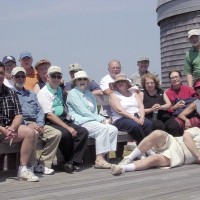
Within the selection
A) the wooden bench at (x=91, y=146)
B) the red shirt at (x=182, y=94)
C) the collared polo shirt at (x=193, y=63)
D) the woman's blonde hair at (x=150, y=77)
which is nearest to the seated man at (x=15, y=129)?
the wooden bench at (x=91, y=146)

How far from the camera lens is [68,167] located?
6406 mm

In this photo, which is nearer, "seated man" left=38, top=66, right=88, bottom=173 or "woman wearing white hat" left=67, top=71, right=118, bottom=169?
"seated man" left=38, top=66, right=88, bottom=173

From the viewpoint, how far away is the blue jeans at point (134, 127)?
7320 millimetres

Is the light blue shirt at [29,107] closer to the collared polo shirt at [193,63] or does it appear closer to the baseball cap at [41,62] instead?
the baseball cap at [41,62]

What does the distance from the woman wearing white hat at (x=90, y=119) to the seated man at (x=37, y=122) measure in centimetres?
62

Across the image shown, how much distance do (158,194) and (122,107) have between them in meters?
2.61

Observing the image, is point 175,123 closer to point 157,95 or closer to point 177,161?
point 157,95

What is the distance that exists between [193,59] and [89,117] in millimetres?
2668

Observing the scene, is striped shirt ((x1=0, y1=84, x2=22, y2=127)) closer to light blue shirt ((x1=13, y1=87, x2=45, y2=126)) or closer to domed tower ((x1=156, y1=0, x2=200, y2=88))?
light blue shirt ((x1=13, y1=87, x2=45, y2=126))

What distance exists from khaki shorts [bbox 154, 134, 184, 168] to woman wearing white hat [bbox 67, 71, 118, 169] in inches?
25.5

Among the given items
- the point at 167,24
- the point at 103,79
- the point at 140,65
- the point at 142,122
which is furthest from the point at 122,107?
the point at 167,24

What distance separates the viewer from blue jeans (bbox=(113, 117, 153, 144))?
7320 mm

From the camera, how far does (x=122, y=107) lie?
297 inches

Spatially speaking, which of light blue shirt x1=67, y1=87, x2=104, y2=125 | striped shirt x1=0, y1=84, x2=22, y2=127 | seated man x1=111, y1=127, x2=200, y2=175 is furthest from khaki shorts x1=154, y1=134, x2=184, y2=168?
striped shirt x1=0, y1=84, x2=22, y2=127
